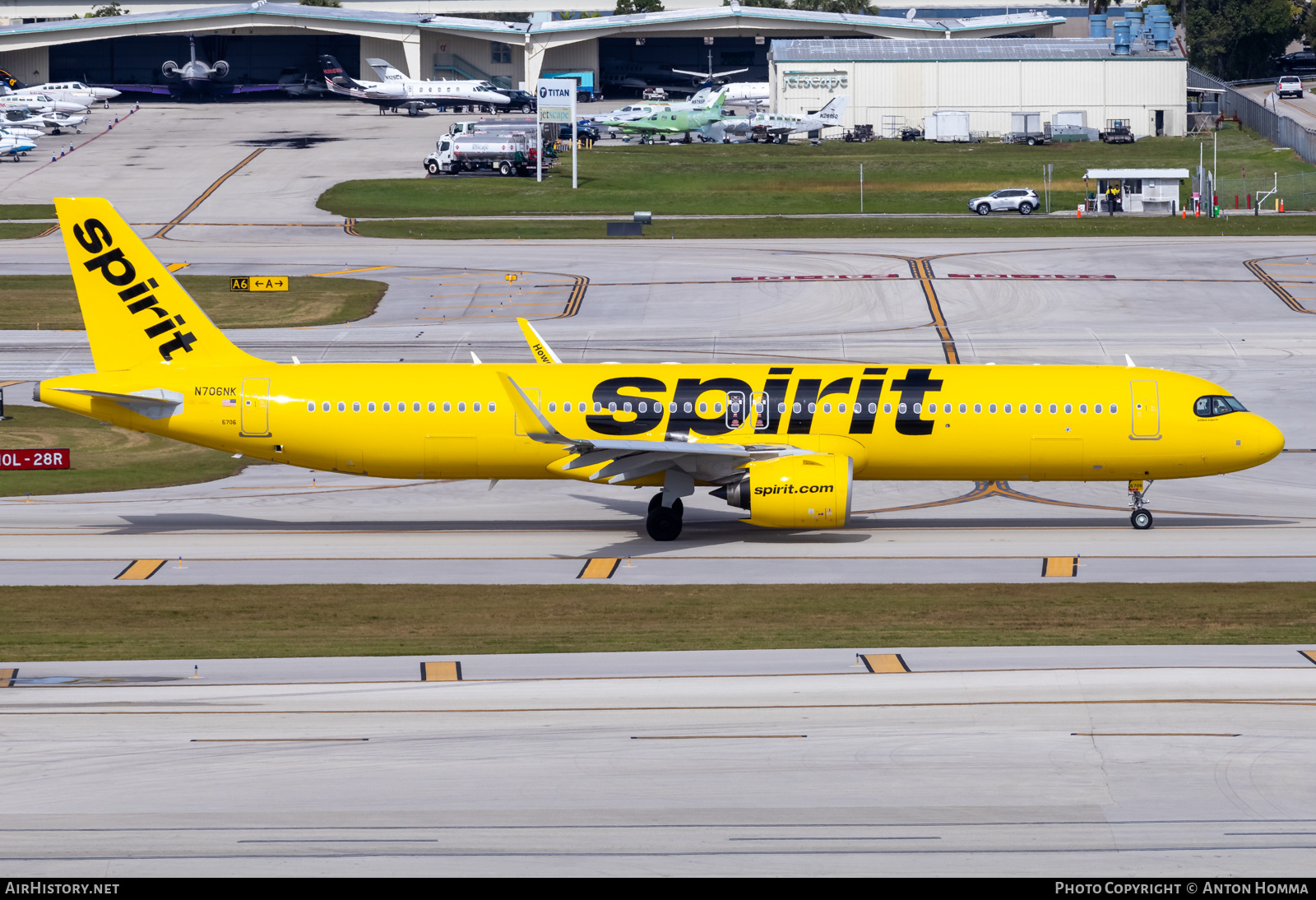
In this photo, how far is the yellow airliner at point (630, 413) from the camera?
128 ft

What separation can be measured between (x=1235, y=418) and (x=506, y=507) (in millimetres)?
21104

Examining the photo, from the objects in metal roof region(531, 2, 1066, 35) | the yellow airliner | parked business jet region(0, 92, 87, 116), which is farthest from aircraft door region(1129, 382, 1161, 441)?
metal roof region(531, 2, 1066, 35)

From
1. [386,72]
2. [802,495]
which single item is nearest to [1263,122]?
[386,72]

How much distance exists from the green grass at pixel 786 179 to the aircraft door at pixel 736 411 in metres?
56.5

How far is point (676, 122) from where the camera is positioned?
13550 cm

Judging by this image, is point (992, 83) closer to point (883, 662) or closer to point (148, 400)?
point (148, 400)

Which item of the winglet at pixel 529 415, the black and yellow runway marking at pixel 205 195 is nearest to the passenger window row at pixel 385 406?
the winglet at pixel 529 415

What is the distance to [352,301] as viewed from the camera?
243ft

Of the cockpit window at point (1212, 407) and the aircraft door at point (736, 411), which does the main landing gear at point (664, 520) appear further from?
the cockpit window at point (1212, 407)

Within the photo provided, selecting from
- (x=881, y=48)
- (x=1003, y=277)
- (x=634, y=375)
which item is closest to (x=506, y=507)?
(x=634, y=375)

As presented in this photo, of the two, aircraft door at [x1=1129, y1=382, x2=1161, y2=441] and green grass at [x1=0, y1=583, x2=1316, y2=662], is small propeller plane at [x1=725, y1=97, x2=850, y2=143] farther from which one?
green grass at [x1=0, y1=583, x2=1316, y2=662]

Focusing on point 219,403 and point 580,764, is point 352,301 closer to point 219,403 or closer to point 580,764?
point 219,403

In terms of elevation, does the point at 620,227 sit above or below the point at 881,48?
below

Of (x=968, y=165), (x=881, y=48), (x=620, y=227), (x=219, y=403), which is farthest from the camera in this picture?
(x=881, y=48)
